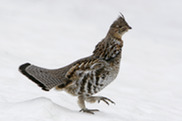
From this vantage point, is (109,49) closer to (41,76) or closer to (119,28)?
(119,28)

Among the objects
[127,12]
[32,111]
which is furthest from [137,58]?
[32,111]

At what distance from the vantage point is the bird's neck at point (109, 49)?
568 centimetres

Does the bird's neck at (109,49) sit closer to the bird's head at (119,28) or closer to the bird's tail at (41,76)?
the bird's head at (119,28)

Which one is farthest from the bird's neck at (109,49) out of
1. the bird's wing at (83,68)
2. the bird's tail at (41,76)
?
the bird's tail at (41,76)

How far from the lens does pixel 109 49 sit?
5699 millimetres

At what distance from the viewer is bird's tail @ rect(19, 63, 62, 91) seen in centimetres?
527

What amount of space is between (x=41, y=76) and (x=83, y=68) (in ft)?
1.52

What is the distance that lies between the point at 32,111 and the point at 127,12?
12271 millimetres

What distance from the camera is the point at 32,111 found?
4809mm

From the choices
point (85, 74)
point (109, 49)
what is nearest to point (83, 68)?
point (85, 74)

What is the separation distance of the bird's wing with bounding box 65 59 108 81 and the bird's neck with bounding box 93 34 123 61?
0.12 meters

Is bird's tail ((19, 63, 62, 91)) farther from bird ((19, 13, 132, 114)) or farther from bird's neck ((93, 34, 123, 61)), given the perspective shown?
bird's neck ((93, 34, 123, 61))

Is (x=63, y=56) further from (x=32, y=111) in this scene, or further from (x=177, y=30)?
(x=32, y=111)

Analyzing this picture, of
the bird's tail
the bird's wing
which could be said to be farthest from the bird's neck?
the bird's tail
